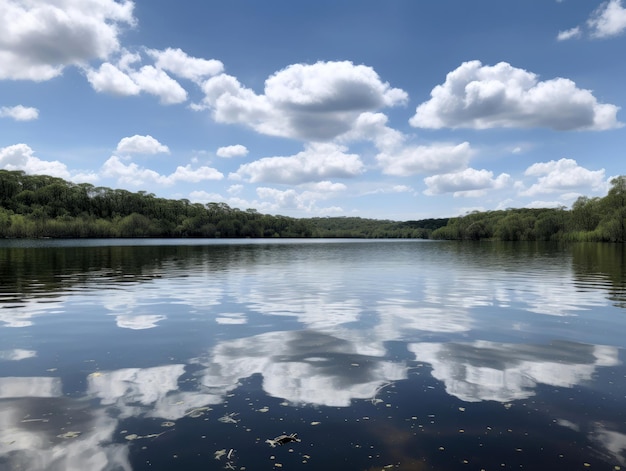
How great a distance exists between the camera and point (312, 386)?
11.4 metres

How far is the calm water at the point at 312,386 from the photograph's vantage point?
777 centimetres

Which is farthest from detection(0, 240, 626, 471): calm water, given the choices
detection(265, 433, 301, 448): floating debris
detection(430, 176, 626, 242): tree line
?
detection(430, 176, 626, 242): tree line

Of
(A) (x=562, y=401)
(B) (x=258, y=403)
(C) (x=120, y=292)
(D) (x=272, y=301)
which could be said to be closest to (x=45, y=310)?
(C) (x=120, y=292)

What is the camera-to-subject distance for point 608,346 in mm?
15523

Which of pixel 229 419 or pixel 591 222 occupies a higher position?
pixel 591 222

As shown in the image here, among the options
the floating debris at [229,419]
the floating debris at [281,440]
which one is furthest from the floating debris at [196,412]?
the floating debris at [281,440]

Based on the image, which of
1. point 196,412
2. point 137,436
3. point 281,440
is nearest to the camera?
point 281,440

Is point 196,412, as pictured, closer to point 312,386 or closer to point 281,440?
point 281,440

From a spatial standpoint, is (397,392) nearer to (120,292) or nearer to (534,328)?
(534,328)

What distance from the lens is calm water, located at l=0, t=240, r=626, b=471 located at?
306 inches

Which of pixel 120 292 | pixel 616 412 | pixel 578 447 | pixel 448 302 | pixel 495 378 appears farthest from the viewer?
pixel 120 292

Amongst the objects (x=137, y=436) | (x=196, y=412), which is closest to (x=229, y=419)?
(x=196, y=412)

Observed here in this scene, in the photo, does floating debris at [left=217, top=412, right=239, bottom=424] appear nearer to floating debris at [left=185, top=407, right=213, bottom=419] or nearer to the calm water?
the calm water

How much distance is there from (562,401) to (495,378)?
199 centimetres
